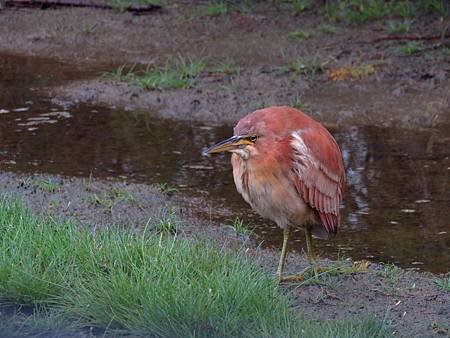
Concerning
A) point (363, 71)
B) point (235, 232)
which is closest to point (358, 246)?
point (235, 232)

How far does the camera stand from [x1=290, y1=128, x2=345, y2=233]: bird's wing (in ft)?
19.1

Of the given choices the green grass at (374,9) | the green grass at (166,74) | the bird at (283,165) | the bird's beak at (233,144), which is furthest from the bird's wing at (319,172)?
the green grass at (374,9)

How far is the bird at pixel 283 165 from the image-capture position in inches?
225

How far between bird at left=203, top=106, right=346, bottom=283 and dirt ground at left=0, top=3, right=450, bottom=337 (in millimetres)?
385

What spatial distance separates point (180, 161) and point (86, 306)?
3.70m

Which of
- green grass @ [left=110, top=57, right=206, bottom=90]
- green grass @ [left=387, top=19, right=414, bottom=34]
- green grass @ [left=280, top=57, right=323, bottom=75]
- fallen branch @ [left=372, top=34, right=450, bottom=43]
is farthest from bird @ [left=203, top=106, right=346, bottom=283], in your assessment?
green grass @ [left=387, top=19, right=414, bottom=34]

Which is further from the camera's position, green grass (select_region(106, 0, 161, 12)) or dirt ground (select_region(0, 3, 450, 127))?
green grass (select_region(106, 0, 161, 12))

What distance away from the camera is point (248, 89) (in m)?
10.6

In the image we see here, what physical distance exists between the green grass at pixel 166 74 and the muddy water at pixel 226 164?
591mm

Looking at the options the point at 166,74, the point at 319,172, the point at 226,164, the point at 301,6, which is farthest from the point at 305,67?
the point at 319,172

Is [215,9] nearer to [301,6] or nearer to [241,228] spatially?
[301,6]

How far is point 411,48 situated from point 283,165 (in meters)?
5.86

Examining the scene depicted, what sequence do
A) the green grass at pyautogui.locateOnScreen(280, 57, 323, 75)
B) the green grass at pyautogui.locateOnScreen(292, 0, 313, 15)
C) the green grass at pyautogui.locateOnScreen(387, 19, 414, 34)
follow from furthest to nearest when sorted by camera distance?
the green grass at pyautogui.locateOnScreen(292, 0, 313, 15) < the green grass at pyautogui.locateOnScreen(387, 19, 414, 34) < the green grass at pyautogui.locateOnScreen(280, 57, 323, 75)

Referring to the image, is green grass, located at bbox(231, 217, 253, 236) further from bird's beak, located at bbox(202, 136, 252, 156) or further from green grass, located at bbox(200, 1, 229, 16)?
green grass, located at bbox(200, 1, 229, 16)
